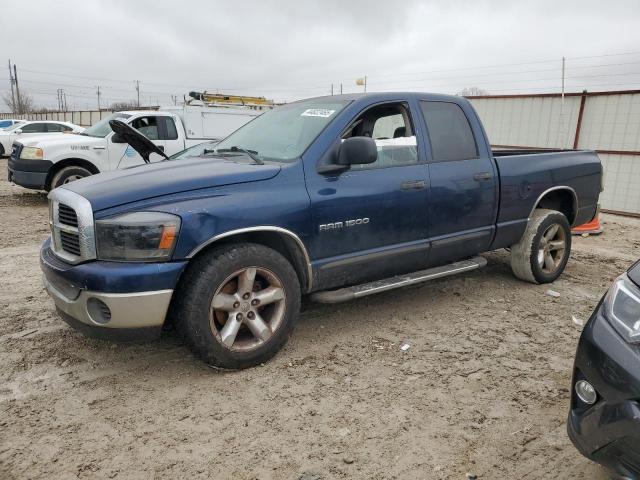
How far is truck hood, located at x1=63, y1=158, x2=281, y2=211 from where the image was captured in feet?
9.65

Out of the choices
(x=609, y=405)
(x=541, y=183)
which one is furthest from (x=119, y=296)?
(x=541, y=183)

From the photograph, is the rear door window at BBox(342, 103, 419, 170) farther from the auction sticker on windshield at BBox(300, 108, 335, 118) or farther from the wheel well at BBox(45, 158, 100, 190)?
the wheel well at BBox(45, 158, 100, 190)

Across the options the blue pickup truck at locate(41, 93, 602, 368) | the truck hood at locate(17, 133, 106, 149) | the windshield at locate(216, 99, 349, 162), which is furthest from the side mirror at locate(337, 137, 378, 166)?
the truck hood at locate(17, 133, 106, 149)

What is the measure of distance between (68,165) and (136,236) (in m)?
7.62

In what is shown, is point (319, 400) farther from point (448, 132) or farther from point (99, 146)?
point (99, 146)

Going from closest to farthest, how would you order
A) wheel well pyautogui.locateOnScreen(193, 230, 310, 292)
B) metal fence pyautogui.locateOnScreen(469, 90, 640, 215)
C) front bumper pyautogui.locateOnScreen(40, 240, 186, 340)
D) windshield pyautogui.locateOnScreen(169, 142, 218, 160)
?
front bumper pyautogui.locateOnScreen(40, 240, 186, 340) → wheel well pyautogui.locateOnScreen(193, 230, 310, 292) → windshield pyautogui.locateOnScreen(169, 142, 218, 160) → metal fence pyautogui.locateOnScreen(469, 90, 640, 215)

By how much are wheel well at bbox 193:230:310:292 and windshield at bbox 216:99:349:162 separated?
58cm

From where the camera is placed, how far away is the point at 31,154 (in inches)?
354

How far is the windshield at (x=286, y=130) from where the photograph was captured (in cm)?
364

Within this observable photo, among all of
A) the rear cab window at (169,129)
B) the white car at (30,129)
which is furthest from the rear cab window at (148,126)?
the white car at (30,129)

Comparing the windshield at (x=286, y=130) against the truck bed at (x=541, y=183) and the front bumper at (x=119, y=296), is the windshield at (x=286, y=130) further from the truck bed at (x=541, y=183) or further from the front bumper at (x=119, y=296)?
the truck bed at (x=541, y=183)

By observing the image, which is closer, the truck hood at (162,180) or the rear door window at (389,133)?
the truck hood at (162,180)

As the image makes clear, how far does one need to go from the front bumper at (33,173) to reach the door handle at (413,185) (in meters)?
7.71

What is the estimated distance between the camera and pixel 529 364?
3.44 m
